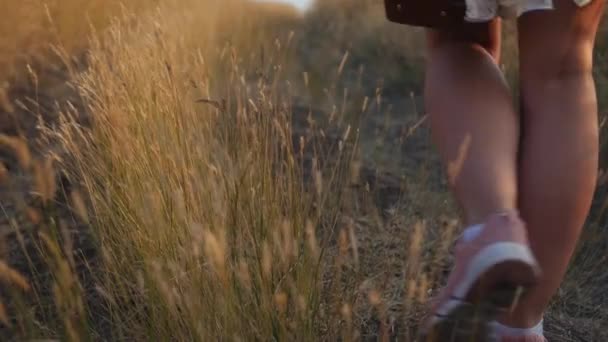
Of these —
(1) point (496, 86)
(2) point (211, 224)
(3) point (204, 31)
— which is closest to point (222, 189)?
(2) point (211, 224)

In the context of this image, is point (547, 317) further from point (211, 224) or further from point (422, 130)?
point (422, 130)

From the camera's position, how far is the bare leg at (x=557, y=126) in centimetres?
166

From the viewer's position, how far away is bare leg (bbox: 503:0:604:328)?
166cm

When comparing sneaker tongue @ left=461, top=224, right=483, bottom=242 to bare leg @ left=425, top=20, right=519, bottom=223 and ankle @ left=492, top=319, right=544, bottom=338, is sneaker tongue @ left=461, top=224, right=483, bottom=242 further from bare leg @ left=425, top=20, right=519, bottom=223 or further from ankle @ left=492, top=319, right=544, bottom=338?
ankle @ left=492, top=319, right=544, bottom=338

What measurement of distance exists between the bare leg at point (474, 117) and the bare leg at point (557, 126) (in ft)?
0.18

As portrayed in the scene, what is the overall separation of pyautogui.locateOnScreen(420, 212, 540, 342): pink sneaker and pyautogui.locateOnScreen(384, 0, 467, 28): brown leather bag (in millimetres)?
447

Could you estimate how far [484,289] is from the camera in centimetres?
148

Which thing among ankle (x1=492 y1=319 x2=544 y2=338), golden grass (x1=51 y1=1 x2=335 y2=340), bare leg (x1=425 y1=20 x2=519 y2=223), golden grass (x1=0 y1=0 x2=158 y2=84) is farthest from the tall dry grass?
A: golden grass (x1=0 y1=0 x2=158 y2=84)

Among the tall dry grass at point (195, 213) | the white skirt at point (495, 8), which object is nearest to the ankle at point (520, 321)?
the tall dry grass at point (195, 213)

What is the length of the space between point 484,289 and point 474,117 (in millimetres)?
381

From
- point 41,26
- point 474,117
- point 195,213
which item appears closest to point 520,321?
point 474,117

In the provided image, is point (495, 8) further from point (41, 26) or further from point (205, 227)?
point (41, 26)

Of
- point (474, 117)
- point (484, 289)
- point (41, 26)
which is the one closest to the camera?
point (484, 289)

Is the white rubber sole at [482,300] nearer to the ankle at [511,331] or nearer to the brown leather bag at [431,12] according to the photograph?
the ankle at [511,331]
